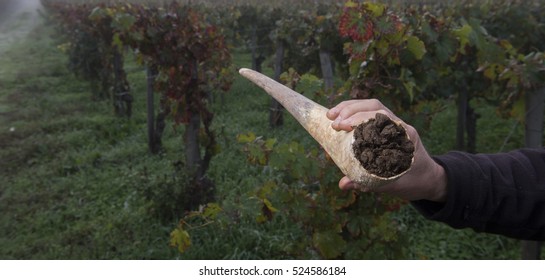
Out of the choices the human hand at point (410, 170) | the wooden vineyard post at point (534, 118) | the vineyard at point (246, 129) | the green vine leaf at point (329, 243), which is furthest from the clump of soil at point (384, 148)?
the wooden vineyard post at point (534, 118)

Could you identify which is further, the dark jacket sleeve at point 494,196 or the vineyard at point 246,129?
the vineyard at point 246,129

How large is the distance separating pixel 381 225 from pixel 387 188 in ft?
4.16

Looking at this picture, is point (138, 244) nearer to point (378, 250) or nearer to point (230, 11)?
point (378, 250)

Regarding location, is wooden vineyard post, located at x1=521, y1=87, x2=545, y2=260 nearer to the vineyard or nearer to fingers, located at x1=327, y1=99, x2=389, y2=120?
the vineyard

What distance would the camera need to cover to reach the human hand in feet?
3.79

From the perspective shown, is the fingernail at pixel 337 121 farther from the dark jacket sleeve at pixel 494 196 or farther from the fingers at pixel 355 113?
the dark jacket sleeve at pixel 494 196

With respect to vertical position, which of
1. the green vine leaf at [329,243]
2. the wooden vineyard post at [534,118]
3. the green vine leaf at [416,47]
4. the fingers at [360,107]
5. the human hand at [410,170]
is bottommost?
the green vine leaf at [329,243]

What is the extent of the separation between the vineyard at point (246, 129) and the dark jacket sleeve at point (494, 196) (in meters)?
0.85

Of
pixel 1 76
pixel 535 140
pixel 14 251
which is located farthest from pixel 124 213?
pixel 1 76

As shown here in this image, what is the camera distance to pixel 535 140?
3.07m

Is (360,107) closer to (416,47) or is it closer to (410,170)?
(410,170)

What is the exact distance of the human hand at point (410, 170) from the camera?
1156 millimetres

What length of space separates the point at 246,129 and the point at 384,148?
5.94 metres

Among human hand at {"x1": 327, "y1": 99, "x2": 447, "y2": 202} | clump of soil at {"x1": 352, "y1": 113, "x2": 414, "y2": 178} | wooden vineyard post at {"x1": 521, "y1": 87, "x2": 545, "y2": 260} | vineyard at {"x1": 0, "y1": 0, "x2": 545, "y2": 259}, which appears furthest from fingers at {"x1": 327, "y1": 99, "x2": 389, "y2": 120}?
wooden vineyard post at {"x1": 521, "y1": 87, "x2": 545, "y2": 260}
